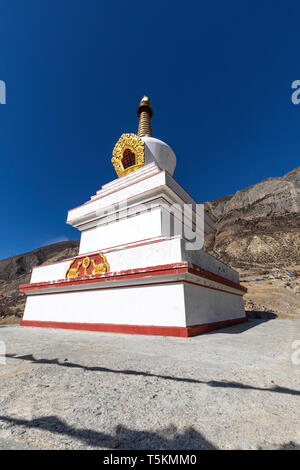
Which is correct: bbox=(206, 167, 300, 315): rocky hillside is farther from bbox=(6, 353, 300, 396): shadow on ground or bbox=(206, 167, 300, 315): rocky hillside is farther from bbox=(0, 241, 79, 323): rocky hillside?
bbox=(0, 241, 79, 323): rocky hillside

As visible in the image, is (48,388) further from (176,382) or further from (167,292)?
(167,292)

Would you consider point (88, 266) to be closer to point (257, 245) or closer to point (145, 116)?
point (145, 116)

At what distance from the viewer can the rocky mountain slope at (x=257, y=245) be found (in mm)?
29997

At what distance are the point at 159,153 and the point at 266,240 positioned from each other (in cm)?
4254

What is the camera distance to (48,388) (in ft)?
6.91

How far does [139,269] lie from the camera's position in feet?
20.5

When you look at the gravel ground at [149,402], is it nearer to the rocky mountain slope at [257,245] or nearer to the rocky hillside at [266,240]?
the rocky hillside at [266,240]

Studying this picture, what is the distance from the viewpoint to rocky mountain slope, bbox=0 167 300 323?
98.4ft

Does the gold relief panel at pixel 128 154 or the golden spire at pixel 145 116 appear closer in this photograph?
the gold relief panel at pixel 128 154

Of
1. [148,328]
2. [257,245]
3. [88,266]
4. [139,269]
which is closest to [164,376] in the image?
[148,328]

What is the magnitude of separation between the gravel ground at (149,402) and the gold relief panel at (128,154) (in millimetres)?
10503

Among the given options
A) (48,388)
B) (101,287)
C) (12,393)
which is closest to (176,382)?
(48,388)

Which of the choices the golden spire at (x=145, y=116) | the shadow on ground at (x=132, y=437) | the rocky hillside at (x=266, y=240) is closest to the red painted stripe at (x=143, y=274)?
the shadow on ground at (x=132, y=437)

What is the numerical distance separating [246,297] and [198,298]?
49.0 ft
